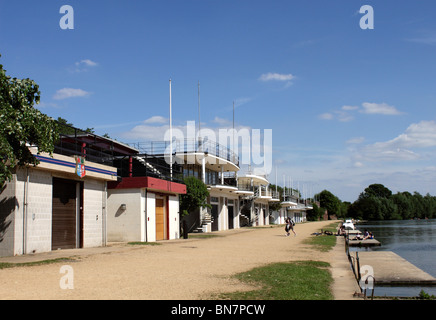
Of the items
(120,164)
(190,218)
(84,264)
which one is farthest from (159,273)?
(190,218)

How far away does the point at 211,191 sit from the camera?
47.8 metres

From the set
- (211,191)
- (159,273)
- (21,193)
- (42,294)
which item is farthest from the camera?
(211,191)

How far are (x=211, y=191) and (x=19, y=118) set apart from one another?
115 ft

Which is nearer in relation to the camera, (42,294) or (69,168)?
(42,294)

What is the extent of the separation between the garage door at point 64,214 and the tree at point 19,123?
565 centimetres

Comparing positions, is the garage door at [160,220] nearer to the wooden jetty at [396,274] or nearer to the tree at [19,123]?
the wooden jetty at [396,274]

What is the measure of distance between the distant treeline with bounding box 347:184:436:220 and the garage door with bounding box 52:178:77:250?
134 metres

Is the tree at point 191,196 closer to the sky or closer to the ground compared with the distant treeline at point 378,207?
closer to the sky

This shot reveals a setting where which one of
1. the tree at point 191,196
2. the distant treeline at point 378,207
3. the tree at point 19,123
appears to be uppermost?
the tree at point 19,123

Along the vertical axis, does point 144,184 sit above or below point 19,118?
below

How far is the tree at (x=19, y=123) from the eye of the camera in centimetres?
1280

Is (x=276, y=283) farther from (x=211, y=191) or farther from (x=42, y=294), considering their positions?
(x=211, y=191)

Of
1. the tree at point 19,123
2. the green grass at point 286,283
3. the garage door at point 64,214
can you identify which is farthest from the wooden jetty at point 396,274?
the garage door at point 64,214

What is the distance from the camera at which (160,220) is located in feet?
98.7
